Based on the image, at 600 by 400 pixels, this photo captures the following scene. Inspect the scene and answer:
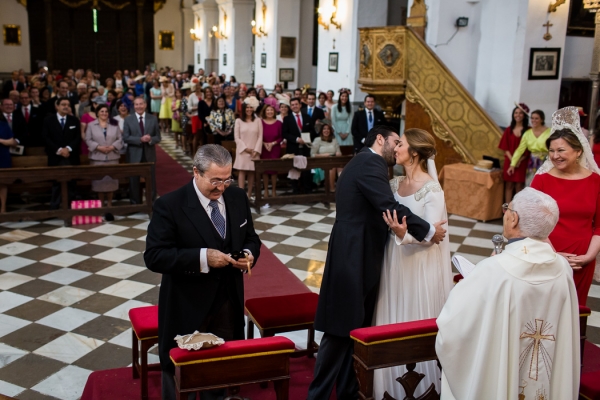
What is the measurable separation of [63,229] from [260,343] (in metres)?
6.20

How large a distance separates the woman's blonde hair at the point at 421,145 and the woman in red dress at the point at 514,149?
19.2 ft

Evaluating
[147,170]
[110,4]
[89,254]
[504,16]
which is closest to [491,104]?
[504,16]

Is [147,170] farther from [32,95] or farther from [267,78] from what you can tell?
[267,78]

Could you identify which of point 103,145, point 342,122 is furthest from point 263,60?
point 103,145

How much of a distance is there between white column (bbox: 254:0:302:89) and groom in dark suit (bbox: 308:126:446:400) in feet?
48.6

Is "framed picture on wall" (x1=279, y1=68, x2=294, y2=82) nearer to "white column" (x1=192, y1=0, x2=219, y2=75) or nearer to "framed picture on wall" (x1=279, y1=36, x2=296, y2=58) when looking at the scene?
"framed picture on wall" (x1=279, y1=36, x2=296, y2=58)

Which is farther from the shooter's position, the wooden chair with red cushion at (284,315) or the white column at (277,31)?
the white column at (277,31)

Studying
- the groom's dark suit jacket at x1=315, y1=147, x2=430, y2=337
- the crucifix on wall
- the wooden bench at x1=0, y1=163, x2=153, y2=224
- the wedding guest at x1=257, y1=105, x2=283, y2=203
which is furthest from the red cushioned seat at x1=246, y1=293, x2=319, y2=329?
the crucifix on wall

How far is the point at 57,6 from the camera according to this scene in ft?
93.8

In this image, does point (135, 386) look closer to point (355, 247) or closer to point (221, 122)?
point (355, 247)

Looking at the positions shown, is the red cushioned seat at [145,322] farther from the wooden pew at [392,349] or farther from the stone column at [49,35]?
the stone column at [49,35]

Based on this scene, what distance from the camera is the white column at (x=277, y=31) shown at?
1802 centimetres

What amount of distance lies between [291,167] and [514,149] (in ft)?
10.9

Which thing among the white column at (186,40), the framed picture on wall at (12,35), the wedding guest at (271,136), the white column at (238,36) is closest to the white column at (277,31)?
the white column at (238,36)
